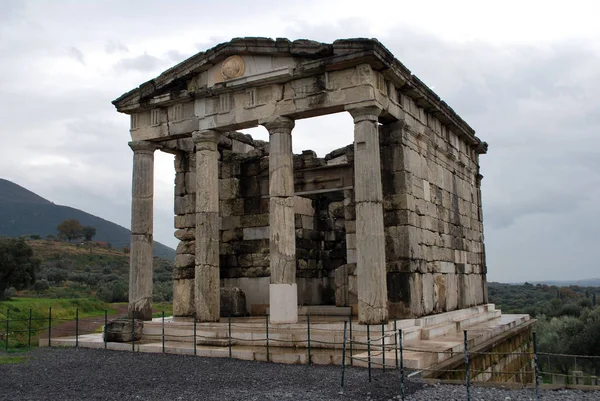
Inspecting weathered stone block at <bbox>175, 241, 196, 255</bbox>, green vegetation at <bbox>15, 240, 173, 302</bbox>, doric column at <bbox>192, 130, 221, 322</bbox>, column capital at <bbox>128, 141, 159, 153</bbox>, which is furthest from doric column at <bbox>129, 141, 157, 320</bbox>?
green vegetation at <bbox>15, 240, 173, 302</bbox>

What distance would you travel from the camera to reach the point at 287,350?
11594mm

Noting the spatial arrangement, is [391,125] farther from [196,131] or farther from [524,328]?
[524,328]

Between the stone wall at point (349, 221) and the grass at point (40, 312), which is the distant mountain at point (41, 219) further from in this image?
the stone wall at point (349, 221)

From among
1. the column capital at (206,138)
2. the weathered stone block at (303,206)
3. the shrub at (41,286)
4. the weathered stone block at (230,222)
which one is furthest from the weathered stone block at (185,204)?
the shrub at (41,286)

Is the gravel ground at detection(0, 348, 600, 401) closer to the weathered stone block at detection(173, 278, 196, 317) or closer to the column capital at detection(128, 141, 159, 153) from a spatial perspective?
the weathered stone block at detection(173, 278, 196, 317)

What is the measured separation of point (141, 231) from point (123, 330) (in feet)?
8.25

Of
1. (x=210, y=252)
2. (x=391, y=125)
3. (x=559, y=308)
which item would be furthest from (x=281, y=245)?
(x=559, y=308)

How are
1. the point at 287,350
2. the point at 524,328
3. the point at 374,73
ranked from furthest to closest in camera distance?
the point at 524,328 < the point at 374,73 < the point at 287,350

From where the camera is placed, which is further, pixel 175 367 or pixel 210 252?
pixel 210 252

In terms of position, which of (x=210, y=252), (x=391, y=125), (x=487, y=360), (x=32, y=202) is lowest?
(x=487, y=360)

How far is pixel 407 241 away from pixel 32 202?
516ft

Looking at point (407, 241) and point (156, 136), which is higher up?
point (156, 136)

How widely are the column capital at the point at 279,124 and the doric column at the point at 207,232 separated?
1644 millimetres

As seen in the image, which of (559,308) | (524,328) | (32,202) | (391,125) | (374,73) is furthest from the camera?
(32,202)
